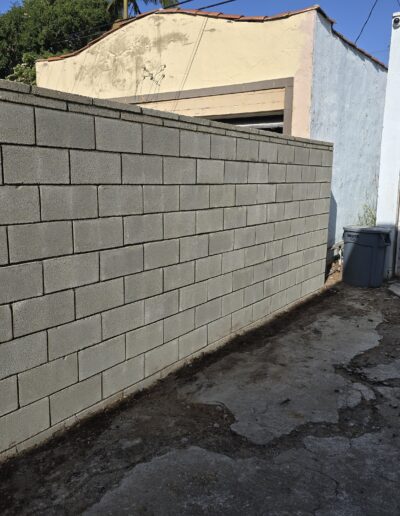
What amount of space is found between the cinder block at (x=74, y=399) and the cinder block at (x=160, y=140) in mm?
1855

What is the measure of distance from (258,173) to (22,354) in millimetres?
3319

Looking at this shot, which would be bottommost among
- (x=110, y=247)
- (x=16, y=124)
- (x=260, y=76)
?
(x=110, y=247)

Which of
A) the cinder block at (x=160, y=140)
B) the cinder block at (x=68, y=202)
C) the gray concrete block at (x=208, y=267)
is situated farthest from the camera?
the gray concrete block at (x=208, y=267)

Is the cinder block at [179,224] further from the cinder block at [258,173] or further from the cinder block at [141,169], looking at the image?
the cinder block at [258,173]

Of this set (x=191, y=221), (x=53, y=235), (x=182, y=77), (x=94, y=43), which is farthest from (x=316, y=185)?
(x=94, y=43)

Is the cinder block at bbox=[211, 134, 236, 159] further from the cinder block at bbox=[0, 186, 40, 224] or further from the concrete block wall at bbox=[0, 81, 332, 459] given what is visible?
the cinder block at bbox=[0, 186, 40, 224]

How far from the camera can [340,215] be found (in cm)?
869

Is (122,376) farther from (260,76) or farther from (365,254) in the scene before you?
(260,76)

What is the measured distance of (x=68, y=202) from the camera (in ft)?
9.56

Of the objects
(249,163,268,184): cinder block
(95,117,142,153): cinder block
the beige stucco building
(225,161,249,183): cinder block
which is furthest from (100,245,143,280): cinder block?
the beige stucco building

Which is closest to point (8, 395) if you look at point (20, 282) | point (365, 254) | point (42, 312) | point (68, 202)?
point (42, 312)

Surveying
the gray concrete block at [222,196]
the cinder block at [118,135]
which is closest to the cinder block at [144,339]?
the gray concrete block at [222,196]

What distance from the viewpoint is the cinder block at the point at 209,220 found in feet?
13.7

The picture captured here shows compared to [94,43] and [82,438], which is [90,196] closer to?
[82,438]
